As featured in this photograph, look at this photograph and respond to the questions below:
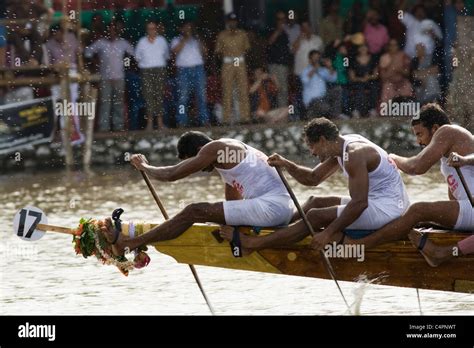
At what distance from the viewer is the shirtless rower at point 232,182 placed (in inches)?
567

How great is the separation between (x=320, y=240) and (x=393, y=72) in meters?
13.2

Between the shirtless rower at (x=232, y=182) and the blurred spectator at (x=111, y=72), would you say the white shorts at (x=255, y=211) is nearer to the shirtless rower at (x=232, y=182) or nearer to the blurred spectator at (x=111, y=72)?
the shirtless rower at (x=232, y=182)

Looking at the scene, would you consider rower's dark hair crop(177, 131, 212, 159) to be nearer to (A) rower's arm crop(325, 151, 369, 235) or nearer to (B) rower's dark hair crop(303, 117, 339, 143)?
(B) rower's dark hair crop(303, 117, 339, 143)

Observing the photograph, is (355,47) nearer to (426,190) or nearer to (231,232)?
(426,190)

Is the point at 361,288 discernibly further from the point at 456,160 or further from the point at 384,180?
the point at 456,160

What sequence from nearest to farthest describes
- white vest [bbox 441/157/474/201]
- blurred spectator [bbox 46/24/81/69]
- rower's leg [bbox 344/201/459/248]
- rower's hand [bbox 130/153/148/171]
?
rower's leg [bbox 344/201/459/248] → white vest [bbox 441/157/474/201] → rower's hand [bbox 130/153/148/171] → blurred spectator [bbox 46/24/81/69]

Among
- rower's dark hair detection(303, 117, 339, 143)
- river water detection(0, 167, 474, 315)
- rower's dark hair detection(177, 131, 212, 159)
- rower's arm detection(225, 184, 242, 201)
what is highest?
rower's dark hair detection(303, 117, 339, 143)

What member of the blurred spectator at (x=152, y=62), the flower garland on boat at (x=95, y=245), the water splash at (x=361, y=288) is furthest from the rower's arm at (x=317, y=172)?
the blurred spectator at (x=152, y=62)

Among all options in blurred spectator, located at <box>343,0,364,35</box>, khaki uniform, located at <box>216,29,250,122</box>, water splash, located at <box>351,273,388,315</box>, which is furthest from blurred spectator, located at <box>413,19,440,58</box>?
water splash, located at <box>351,273,388,315</box>

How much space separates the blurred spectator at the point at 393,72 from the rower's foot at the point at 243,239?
12.9m

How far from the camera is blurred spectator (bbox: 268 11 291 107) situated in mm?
27047

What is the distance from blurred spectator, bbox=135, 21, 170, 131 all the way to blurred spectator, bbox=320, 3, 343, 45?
2.53m

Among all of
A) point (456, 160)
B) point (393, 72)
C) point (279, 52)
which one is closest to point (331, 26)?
point (279, 52)

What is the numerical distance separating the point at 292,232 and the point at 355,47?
43.3 ft
